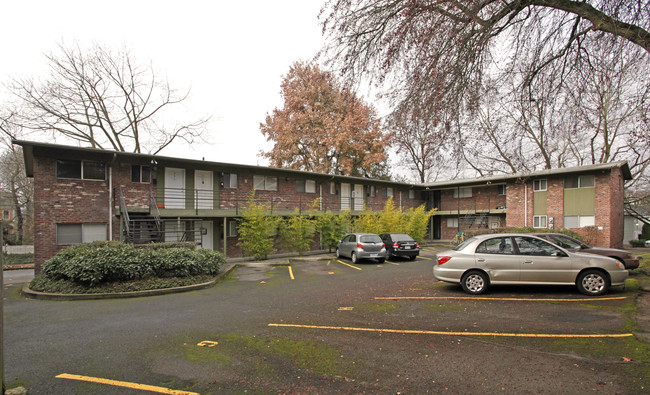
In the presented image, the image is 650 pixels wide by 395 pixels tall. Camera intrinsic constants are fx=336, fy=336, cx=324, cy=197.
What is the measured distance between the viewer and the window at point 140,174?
1653 centimetres

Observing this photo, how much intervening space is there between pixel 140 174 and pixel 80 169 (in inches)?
95.0

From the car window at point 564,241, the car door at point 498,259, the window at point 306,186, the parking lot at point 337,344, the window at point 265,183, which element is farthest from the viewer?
the window at point 306,186

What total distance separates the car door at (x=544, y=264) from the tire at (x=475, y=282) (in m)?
0.86

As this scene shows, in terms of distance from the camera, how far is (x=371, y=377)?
4.04 metres

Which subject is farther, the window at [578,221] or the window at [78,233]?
the window at [578,221]

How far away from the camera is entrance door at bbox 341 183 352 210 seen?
25906 millimetres

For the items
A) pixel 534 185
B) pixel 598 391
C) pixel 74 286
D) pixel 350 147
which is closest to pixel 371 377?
pixel 598 391

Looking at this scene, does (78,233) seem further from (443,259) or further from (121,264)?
(443,259)

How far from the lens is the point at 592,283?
7879 millimetres

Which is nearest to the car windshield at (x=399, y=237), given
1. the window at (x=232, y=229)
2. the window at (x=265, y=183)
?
the window at (x=265, y=183)

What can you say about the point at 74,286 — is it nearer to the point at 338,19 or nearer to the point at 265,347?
the point at 265,347

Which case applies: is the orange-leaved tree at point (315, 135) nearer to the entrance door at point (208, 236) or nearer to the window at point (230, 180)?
the window at point (230, 180)

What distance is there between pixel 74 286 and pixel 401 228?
61.2 ft

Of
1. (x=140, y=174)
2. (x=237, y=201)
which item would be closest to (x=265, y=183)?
(x=237, y=201)
